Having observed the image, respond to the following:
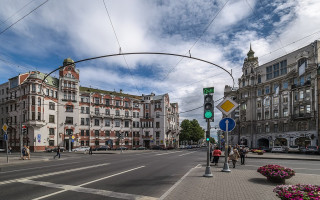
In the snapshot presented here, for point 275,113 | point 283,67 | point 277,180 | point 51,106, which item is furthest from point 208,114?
point 51,106

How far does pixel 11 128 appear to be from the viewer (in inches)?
1961

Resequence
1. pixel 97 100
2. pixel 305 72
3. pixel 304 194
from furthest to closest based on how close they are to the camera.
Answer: pixel 97 100 < pixel 305 72 < pixel 304 194

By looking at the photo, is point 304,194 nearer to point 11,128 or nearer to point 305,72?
point 305,72

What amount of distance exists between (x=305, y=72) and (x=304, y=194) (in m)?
46.1

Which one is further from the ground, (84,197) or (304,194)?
(304,194)

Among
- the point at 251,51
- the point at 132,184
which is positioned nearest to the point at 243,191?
the point at 132,184

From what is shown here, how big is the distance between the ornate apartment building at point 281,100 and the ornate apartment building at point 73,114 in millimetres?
22457

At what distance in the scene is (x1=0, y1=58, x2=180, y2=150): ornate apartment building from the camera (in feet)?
151

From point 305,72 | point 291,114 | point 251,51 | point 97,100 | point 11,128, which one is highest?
point 251,51

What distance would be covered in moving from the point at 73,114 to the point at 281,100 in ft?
162

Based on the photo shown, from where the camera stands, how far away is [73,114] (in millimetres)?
53906

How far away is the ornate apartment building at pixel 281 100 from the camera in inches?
1634

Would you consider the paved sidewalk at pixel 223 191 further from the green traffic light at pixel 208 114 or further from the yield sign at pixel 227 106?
the yield sign at pixel 227 106

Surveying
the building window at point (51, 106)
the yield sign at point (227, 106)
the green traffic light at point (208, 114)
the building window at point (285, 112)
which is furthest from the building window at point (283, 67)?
the building window at point (51, 106)
